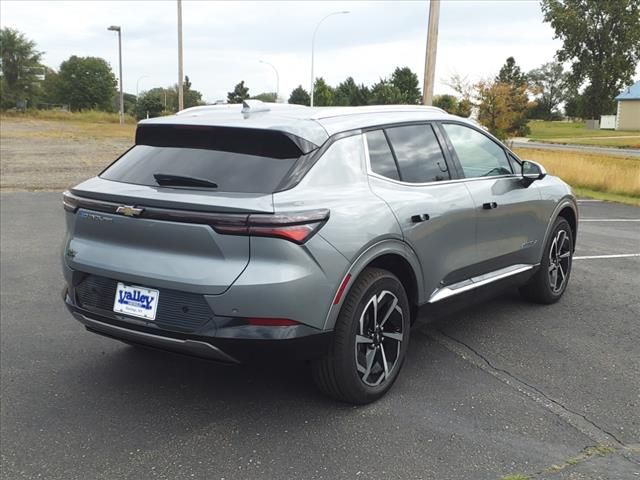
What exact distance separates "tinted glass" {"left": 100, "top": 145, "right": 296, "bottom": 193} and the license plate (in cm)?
57

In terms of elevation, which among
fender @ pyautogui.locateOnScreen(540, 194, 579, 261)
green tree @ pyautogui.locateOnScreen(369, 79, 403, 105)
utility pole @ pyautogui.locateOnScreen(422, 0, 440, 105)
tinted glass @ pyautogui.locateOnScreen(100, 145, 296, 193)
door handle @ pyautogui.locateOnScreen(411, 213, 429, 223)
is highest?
green tree @ pyautogui.locateOnScreen(369, 79, 403, 105)

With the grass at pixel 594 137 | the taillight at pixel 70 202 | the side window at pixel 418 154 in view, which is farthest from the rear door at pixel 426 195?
the grass at pixel 594 137

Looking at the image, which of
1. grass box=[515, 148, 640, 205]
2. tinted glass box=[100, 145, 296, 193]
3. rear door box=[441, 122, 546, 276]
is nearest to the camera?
tinted glass box=[100, 145, 296, 193]

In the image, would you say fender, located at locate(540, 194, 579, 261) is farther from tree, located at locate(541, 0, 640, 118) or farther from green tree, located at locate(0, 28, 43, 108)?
green tree, located at locate(0, 28, 43, 108)

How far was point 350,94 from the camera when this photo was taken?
85.4 m

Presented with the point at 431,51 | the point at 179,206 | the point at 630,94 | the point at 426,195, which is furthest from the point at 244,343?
the point at 630,94

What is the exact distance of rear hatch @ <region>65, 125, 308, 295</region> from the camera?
3.16 meters

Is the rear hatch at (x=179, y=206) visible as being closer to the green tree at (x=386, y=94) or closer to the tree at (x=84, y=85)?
the green tree at (x=386, y=94)

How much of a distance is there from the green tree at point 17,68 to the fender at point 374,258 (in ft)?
282

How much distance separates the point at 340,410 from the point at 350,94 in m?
84.2

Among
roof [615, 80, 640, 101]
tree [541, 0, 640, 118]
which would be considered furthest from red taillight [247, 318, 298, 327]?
roof [615, 80, 640, 101]

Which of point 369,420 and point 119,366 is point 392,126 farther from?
point 119,366

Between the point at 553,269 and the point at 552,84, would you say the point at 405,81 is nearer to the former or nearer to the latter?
the point at 552,84

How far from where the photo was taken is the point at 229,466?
3098 mm
